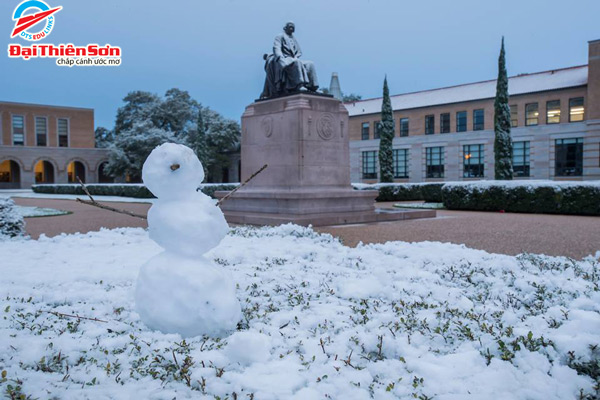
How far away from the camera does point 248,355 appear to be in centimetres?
298

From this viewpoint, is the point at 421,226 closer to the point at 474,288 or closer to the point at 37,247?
the point at 474,288

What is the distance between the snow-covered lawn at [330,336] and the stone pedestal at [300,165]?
19.2 ft

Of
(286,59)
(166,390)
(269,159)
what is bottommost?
(166,390)

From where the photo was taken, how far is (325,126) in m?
12.6

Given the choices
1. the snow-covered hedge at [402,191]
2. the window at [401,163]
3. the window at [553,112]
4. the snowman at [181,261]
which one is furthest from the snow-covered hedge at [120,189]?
the window at [553,112]

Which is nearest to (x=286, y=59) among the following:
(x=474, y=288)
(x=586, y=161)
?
(x=474, y=288)

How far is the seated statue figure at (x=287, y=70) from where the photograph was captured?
12871 millimetres

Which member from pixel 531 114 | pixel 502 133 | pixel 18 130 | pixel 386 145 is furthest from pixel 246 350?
pixel 18 130

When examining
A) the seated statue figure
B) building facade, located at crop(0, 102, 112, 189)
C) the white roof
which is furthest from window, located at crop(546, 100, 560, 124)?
building facade, located at crop(0, 102, 112, 189)

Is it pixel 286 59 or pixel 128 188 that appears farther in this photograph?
pixel 128 188

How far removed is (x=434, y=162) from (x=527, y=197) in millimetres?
24826

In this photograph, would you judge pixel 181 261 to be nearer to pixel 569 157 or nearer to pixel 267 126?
pixel 267 126

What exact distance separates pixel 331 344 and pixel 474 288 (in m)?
2.19

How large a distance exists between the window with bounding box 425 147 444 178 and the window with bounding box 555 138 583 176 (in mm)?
8541
